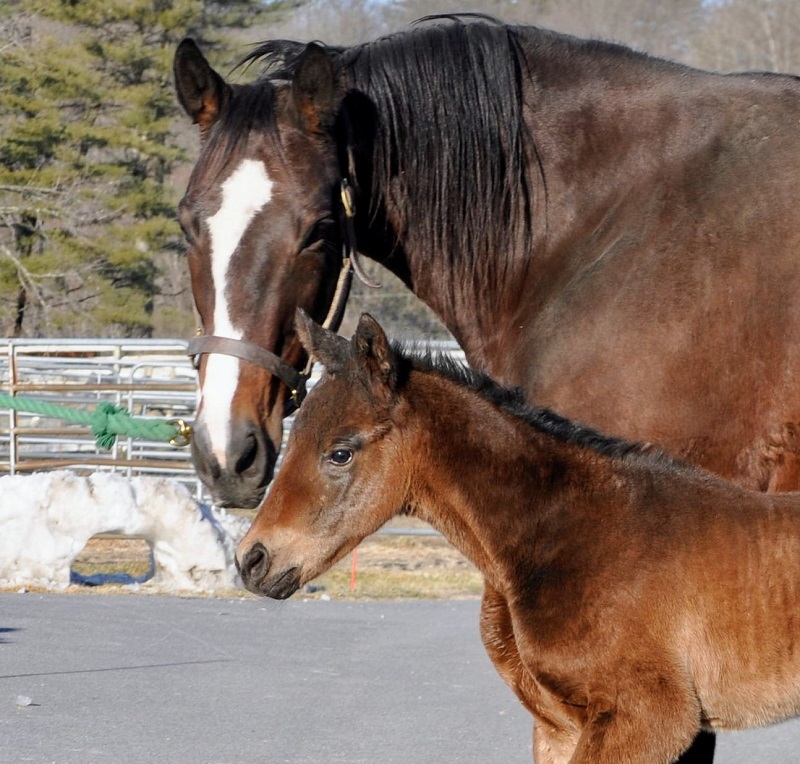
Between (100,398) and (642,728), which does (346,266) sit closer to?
(642,728)

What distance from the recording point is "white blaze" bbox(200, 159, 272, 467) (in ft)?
11.6

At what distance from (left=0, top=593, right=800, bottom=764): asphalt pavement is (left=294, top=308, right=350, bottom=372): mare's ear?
56.6 inches

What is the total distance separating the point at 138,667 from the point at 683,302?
452 cm

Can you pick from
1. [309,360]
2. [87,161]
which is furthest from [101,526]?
[87,161]

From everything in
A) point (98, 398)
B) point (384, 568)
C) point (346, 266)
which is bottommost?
point (98, 398)

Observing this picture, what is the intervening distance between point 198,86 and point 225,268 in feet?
2.04

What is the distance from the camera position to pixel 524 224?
13.6 feet

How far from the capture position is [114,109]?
2466 cm

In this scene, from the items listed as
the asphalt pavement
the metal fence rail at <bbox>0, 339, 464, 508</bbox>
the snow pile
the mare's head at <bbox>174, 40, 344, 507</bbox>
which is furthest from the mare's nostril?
the metal fence rail at <bbox>0, 339, 464, 508</bbox>

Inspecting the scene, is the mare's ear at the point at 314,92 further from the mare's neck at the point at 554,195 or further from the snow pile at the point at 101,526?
the snow pile at the point at 101,526

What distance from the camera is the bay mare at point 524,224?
3680 millimetres

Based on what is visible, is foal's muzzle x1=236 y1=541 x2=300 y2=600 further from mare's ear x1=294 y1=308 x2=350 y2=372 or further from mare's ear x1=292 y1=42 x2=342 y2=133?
mare's ear x1=292 y1=42 x2=342 y2=133

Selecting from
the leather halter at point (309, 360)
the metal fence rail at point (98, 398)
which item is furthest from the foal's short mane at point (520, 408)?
the metal fence rail at point (98, 398)

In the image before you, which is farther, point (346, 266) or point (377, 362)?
point (346, 266)
